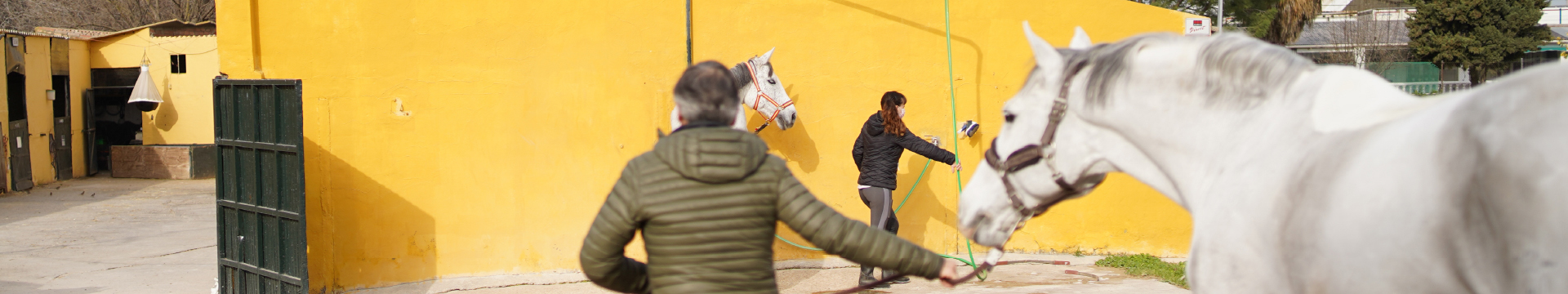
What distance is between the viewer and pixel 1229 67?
2.22 m

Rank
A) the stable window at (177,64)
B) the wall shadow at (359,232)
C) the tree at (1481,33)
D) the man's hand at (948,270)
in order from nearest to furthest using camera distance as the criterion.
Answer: the man's hand at (948,270)
the wall shadow at (359,232)
the stable window at (177,64)
the tree at (1481,33)

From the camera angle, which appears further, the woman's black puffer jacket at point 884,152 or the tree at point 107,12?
the tree at point 107,12

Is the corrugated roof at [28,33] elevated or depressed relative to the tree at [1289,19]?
depressed

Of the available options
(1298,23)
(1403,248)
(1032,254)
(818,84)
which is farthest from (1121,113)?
(1298,23)

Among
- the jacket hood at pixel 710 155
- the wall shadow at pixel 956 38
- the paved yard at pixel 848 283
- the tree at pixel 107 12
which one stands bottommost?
the paved yard at pixel 848 283

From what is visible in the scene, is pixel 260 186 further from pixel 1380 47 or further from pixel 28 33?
pixel 1380 47

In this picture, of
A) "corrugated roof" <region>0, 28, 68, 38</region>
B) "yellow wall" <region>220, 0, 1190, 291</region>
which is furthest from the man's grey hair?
"corrugated roof" <region>0, 28, 68, 38</region>

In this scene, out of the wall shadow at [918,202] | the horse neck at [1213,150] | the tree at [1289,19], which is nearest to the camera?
the horse neck at [1213,150]

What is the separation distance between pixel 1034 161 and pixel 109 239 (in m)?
9.93

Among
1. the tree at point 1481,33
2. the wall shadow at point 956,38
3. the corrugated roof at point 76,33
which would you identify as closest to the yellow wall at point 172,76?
the corrugated roof at point 76,33

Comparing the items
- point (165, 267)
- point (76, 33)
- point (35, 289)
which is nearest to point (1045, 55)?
point (35, 289)

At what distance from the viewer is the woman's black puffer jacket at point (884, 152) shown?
246 inches

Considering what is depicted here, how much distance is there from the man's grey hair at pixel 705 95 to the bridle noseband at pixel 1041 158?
86 centimetres

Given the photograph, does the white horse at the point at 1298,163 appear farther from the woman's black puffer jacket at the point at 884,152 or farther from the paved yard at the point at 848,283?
the paved yard at the point at 848,283
